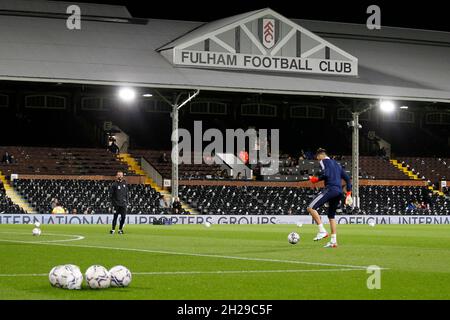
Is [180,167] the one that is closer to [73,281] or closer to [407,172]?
[407,172]

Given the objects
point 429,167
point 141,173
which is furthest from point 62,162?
point 429,167

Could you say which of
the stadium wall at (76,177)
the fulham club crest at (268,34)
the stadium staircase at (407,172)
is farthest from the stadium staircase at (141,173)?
the stadium staircase at (407,172)

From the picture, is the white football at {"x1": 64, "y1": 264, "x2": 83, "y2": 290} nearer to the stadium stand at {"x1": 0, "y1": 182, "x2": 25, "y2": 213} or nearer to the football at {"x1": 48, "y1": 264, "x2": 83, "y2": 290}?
the football at {"x1": 48, "y1": 264, "x2": 83, "y2": 290}

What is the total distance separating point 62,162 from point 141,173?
4837 millimetres

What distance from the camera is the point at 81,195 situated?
50.4 m

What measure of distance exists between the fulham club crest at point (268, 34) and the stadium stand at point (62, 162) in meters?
11.6

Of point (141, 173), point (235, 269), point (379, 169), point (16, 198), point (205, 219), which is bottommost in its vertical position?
point (205, 219)

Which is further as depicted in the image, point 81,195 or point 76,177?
point 76,177

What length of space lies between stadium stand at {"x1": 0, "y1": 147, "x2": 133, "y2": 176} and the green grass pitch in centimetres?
2979

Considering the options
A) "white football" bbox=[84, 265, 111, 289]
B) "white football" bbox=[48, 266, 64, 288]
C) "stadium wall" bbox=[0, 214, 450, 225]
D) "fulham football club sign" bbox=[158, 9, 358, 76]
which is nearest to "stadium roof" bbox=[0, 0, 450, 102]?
"fulham football club sign" bbox=[158, 9, 358, 76]

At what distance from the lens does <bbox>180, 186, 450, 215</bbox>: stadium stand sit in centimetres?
5309

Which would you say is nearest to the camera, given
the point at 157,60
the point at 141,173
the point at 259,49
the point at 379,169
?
the point at 157,60

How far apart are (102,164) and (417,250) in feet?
118

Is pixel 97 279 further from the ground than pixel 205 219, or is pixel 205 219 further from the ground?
pixel 97 279
